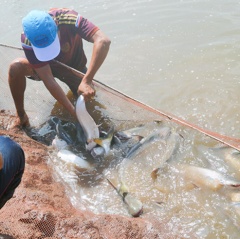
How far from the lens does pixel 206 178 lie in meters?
3.45

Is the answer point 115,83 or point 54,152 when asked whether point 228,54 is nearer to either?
point 115,83

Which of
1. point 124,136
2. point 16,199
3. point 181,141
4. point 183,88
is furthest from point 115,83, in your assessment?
point 16,199

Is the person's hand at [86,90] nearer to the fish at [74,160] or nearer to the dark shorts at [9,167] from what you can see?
the fish at [74,160]

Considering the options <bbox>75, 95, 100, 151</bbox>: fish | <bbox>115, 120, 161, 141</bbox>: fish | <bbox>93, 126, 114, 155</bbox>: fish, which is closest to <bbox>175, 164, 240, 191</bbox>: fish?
<bbox>115, 120, 161, 141</bbox>: fish

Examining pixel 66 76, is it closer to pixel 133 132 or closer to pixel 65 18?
pixel 65 18

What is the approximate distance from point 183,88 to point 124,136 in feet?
5.84

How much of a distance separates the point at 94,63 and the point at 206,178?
2.00 m

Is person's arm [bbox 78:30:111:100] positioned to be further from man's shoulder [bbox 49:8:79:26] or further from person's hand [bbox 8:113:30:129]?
person's hand [bbox 8:113:30:129]

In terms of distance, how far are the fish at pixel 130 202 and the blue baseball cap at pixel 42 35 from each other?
185 centimetres

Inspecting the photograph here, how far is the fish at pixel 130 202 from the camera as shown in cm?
326

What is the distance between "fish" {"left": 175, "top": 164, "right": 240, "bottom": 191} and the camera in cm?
334

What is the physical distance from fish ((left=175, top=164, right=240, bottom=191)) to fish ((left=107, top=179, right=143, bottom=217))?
0.67 metres

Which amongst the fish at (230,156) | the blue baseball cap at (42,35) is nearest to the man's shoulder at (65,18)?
the blue baseball cap at (42,35)

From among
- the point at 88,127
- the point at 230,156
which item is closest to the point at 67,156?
the point at 88,127
